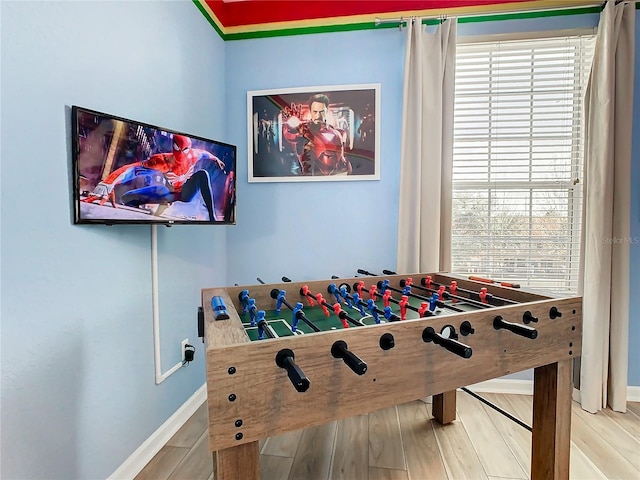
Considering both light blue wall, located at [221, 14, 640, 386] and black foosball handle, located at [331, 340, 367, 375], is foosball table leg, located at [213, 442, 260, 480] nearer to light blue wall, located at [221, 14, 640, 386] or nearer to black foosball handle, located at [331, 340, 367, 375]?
black foosball handle, located at [331, 340, 367, 375]

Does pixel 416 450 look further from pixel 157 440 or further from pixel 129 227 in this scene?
pixel 129 227

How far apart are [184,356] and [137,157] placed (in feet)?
3.84

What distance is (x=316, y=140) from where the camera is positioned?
2299 millimetres

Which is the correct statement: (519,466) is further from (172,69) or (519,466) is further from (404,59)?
(172,69)

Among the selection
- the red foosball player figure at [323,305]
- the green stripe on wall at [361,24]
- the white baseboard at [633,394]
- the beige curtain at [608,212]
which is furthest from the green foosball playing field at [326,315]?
the green stripe on wall at [361,24]

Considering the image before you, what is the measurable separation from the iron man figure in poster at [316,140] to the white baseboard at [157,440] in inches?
65.0

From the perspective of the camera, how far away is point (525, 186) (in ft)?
7.42

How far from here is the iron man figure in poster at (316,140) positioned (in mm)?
2287

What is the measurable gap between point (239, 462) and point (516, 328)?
0.90m

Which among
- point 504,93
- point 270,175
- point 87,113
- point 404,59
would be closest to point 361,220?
point 270,175

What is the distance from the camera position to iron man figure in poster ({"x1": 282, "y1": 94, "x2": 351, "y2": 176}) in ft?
7.50

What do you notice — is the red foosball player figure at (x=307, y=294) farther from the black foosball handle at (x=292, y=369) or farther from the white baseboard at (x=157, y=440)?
the white baseboard at (x=157, y=440)

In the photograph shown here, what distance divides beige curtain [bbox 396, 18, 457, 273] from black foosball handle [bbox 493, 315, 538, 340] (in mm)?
1026

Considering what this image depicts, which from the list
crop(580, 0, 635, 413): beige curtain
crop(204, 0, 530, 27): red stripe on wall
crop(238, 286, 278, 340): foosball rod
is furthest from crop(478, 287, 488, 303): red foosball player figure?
crop(204, 0, 530, 27): red stripe on wall
